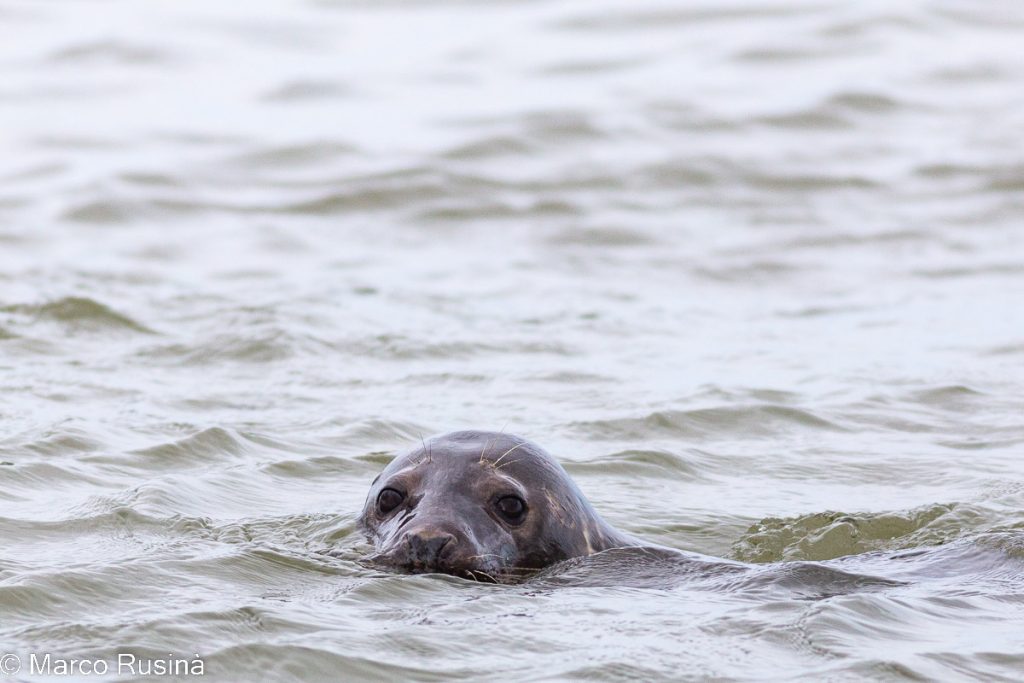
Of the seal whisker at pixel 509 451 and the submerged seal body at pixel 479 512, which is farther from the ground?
the seal whisker at pixel 509 451

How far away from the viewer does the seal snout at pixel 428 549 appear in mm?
5227

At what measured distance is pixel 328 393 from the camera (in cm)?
914

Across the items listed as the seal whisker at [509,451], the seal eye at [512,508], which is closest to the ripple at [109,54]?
the seal whisker at [509,451]

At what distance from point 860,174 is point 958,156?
142cm

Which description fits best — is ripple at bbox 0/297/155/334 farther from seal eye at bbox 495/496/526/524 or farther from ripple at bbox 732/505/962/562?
seal eye at bbox 495/496/526/524

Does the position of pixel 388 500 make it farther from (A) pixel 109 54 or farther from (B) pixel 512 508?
(A) pixel 109 54

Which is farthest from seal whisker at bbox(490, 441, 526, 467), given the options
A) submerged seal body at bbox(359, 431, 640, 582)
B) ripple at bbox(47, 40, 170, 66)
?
ripple at bbox(47, 40, 170, 66)

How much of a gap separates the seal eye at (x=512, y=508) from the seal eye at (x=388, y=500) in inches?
12.7

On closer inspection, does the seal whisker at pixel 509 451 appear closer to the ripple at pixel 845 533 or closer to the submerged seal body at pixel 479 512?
the submerged seal body at pixel 479 512

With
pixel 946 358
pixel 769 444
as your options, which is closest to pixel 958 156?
pixel 946 358

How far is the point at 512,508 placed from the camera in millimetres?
5523

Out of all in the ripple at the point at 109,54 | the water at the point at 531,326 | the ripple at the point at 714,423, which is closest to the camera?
the water at the point at 531,326

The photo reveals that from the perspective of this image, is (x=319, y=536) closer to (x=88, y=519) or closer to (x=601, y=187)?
(x=88, y=519)

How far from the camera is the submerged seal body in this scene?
5.27 metres
